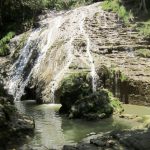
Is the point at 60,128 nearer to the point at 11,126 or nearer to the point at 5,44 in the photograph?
the point at 11,126

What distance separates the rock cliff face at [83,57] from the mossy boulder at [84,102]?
8.53 ft

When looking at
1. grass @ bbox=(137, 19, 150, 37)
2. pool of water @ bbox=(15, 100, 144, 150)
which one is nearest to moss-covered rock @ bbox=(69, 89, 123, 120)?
pool of water @ bbox=(15, 100, 144, 150)

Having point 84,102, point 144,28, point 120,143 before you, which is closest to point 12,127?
point 120,143

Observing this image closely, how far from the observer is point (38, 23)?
31484 millimetres

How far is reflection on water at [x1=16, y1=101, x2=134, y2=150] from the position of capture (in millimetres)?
13132

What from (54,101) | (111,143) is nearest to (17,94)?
(54,101)

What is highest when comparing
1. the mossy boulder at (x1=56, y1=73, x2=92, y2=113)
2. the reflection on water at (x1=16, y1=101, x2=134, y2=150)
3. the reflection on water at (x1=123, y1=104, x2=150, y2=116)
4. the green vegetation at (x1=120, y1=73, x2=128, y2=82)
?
the green vegetation at (x1=120, y1=73, x2=128, y2=82)

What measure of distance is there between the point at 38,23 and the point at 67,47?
792 centimetres

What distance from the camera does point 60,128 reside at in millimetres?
15359

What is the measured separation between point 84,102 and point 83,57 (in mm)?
6208

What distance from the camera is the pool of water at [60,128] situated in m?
13.1

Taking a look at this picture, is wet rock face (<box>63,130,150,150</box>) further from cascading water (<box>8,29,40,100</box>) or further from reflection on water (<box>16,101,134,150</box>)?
cascading water (<box>8,29,40,100</box>)

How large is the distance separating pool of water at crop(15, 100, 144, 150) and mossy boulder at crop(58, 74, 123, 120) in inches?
16.5

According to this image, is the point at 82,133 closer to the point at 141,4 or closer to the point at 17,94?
the point at 17,94
